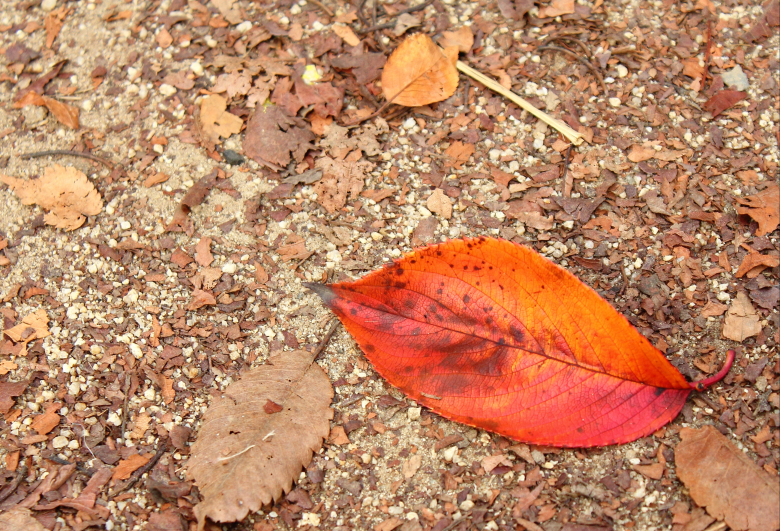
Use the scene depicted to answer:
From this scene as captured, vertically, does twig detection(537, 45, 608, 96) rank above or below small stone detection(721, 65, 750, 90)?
above

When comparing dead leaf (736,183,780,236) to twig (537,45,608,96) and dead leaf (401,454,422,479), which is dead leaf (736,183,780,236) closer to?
twig (537,45,608,96)

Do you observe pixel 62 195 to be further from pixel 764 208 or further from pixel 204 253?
pixel 764 208

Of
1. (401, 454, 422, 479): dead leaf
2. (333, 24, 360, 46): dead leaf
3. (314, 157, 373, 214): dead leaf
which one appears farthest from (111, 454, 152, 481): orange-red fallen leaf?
(333, 24, 360, 46): dead leaf

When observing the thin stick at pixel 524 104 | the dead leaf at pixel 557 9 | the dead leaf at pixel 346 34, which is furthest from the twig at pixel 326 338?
the dead leaf at pixel 557 9

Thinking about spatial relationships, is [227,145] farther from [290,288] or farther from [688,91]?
[688,91]

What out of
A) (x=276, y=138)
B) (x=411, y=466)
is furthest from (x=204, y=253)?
(x=411, y=466)

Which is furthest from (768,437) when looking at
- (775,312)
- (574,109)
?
(574,109)
